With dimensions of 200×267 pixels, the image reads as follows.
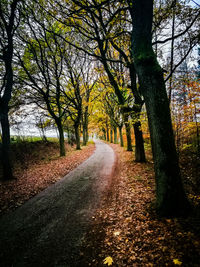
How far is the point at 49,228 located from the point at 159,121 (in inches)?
168

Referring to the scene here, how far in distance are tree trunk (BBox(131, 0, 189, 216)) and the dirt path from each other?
2.39 meters

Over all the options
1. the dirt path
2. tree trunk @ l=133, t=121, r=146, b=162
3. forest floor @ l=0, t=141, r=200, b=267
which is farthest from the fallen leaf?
tree trunk @ l=133, t=121, r=146, b=162

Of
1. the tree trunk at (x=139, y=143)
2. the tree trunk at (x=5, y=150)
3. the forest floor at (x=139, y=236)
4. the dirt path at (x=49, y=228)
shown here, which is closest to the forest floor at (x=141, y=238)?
the forest floor at (x=139, y=236)

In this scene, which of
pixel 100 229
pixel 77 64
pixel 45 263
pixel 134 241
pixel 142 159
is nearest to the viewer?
pixel 45 263

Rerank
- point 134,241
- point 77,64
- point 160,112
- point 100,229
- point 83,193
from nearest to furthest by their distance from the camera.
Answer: point 134,241 < point 160,112 < point 100,229 < point 83,193 < point 77,64

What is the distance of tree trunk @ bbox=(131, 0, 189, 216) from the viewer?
9.98 ft

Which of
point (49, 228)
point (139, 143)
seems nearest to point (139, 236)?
point (49, 228)

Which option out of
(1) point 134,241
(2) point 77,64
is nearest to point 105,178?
(1) point 134,241

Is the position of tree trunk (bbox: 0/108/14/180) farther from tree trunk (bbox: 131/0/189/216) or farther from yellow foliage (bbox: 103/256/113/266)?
tree trunk (bbox: 131/0/189/216)

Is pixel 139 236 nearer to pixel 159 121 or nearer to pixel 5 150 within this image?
pixel 159 121

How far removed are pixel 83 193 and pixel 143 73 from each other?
5227 mm

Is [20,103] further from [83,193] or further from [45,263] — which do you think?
[45,263]

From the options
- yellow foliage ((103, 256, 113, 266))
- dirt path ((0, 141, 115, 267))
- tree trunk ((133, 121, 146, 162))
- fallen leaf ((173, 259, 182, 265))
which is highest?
tree trunk ((133, 121, 146, 162))

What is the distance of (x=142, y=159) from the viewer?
29.5 feet
